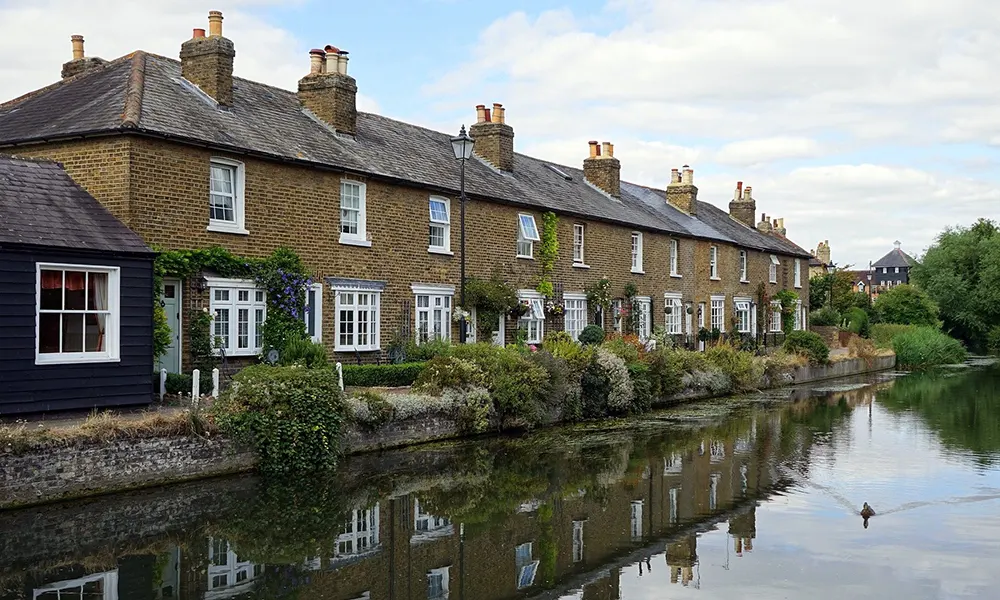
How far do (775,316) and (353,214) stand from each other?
31.4 metres

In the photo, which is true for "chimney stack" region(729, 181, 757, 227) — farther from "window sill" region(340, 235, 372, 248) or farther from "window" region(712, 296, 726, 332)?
"window sill" region(340, 235, 372, 248)

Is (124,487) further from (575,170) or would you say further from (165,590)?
(575,170)

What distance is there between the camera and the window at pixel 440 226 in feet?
84.0

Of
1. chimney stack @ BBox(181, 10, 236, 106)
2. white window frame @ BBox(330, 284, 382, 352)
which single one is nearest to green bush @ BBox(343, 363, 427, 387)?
white window frame @ BBox(330, 284, 382, 352)

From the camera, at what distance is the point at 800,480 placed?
15961mm

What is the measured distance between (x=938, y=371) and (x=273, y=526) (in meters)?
39.7

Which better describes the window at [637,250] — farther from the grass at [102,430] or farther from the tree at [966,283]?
the tree at [966,283]

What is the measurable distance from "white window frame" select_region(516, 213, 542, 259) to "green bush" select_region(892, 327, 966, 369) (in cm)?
2530

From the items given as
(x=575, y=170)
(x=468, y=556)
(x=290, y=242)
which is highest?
(x=575, y=170)

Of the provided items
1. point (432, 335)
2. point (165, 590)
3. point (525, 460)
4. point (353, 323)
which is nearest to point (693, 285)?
point (432, 335)

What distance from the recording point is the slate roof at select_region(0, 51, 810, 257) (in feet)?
62.3

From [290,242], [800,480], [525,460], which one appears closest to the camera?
[800,480]

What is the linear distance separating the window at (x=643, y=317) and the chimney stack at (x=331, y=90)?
14.3 m

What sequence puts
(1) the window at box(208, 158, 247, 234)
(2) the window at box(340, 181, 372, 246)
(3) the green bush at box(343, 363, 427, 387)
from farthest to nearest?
(2) the window at box(340, 181, 372, 246) < (3) the green bush at box(343, 363, 427, 387) < (1) the window at box(208, 158, 247, 234)
